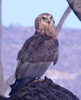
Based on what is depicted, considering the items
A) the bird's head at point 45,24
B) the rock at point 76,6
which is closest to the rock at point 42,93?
the rock at point 76,6

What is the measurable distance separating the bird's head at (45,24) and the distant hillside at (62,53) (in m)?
21.7

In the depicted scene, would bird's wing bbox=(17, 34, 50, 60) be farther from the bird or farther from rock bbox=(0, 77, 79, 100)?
rock bbox=(0, 77, 79, 100)

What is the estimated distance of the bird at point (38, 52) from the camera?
242 inches

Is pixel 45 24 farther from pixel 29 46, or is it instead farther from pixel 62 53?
pixel 62 53

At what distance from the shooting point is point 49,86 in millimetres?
4129

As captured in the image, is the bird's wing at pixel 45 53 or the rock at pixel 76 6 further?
the bird's wing at pixel 45 53

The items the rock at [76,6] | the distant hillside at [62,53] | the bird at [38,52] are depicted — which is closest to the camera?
the rock at [76,6]

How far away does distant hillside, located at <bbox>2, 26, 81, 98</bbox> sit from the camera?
32.4 metres

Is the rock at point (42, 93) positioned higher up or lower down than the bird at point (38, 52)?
lower down

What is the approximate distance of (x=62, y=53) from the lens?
3816 cm

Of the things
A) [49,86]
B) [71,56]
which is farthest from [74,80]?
[49,86]

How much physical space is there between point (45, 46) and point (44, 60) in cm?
17

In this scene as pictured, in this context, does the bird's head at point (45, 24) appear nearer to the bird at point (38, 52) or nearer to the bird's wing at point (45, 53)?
the bird at point (38, 52)

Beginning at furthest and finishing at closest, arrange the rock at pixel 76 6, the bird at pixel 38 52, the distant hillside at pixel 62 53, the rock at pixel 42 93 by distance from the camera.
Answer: the distant hillside at pixel 62 53
the bird at pixel 38 52
the rock at pixel 76 6
the rock at pixel 42 93
